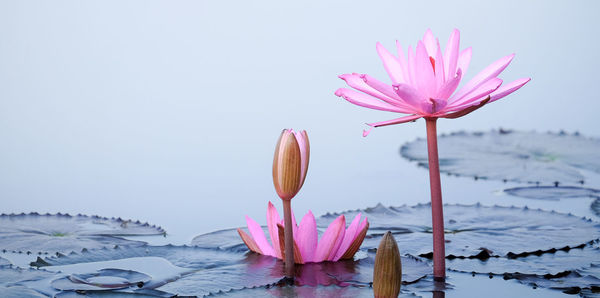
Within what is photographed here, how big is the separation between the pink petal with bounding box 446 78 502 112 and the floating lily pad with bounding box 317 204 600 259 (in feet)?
1.53

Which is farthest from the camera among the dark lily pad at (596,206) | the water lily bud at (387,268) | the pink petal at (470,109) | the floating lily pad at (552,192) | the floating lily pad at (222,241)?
the floating lily pad at (552,192)

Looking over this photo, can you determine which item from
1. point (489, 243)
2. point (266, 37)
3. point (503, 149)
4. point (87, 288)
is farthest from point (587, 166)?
point (266, 37)

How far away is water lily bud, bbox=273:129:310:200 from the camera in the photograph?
1.39 m

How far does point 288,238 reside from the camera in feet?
4.82

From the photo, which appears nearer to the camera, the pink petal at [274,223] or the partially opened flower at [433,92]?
the partially opened flower at [433,92]

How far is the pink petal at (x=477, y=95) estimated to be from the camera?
1.38 m

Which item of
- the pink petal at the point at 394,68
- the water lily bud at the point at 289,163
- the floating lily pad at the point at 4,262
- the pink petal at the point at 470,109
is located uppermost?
A: the pink petal at the point at 394,68

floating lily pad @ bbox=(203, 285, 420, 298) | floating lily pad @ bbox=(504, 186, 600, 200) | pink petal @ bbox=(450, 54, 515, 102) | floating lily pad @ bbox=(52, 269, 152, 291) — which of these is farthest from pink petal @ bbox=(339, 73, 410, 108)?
floating lily pad @ bbox=(504, 186, 600, 200)

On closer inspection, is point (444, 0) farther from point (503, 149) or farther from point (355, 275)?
point (355, 275)

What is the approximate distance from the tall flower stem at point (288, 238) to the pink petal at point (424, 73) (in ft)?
1.13

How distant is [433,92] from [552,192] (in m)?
1.33

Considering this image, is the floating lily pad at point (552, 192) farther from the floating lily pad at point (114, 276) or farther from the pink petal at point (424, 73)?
the floating lily pad at point (114, 276)

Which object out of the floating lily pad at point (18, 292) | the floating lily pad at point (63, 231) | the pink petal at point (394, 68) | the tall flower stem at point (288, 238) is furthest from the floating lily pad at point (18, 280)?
the pink petal at point (394, 68)

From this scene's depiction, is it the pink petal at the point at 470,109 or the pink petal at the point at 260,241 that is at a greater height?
the pink petal at the point at 470,109
